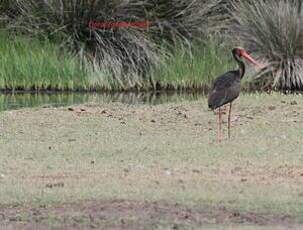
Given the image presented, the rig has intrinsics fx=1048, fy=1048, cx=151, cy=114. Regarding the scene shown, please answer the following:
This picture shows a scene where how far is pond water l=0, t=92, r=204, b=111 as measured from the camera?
18.6 m

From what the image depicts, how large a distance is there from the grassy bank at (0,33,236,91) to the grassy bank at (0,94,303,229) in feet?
17.5

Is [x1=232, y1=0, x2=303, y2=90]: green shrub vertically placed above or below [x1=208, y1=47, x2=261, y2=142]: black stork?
above

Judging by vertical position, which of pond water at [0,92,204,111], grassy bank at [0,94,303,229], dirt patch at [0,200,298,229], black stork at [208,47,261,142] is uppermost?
black stork at [208,47,261,142]

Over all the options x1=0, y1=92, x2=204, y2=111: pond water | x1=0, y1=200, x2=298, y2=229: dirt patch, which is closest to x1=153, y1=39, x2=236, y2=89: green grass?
x1=0, y1=92, x2=204, y2=111: pond water

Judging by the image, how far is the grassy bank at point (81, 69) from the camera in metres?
21.3

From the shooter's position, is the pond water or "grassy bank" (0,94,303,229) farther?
the pond water

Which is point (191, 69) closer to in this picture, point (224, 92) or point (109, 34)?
point (109, 34)

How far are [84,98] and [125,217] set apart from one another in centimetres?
1188

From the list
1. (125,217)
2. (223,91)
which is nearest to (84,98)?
(223,91)

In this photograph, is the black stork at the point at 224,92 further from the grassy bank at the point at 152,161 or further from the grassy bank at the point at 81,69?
the grassy bank at the point at 81,69

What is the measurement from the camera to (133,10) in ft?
76.4

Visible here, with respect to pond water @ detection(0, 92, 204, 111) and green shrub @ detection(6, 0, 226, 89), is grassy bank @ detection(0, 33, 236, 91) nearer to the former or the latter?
green shrub @ detection(6, 0, 226, 89)

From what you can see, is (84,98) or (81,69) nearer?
(84,98)

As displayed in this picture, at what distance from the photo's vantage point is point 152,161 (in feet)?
35.0
